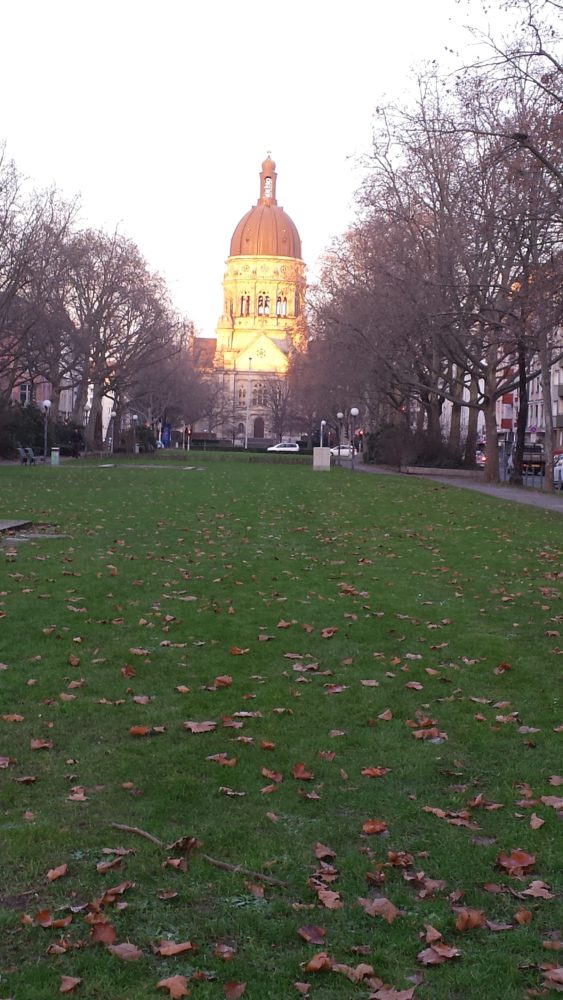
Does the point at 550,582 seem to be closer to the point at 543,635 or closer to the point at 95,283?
the point at 543,635

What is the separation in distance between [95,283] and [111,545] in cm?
4988

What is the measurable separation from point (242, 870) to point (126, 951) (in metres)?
0.85

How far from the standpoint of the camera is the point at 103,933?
4.13 m

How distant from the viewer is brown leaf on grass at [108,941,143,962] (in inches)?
156

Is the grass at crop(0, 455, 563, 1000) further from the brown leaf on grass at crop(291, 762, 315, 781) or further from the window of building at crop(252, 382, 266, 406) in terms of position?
the window of building at crop(252, 382, 266, 406)

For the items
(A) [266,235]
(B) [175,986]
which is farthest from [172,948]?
(A) [266,235]

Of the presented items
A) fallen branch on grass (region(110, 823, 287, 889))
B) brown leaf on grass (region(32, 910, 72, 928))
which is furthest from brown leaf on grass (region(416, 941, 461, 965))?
brown leaf on grass (region(32, 910, 72, 928))

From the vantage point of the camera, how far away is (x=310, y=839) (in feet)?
17.0

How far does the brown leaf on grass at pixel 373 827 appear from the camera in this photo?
5.27m

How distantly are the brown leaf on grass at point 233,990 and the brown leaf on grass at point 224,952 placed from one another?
0.17 meters

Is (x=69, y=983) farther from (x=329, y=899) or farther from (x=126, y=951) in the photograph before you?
(x=329, y=899)

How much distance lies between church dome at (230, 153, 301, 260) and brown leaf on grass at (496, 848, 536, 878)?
16128 cm

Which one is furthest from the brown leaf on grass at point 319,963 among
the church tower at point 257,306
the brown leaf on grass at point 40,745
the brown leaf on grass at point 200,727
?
the church tower at point 257,306

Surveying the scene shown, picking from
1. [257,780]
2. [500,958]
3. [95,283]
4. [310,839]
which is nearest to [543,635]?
[257,780]
